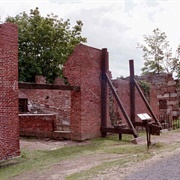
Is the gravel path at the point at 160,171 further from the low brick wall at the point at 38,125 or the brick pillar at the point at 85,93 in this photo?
the low brick wall at the point at 38,125

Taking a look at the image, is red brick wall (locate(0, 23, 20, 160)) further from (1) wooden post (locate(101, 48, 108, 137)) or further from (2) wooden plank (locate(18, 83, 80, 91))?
(1) wooden post (locate(101, 48, 108, 137))

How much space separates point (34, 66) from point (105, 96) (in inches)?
588

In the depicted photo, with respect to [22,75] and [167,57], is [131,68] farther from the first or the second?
[167,57]

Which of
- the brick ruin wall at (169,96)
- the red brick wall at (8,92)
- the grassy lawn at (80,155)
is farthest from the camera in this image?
the brick ruin wall at (169,96)

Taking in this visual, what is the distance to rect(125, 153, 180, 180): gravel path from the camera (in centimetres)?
619

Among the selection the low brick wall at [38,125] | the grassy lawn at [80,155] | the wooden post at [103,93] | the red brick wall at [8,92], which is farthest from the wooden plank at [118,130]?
the red brick wall at [8,92]

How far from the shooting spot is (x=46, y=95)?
20.8 meters

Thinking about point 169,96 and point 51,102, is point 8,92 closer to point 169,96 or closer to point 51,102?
point 51,102

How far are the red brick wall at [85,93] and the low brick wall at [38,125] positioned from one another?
1.64 meters

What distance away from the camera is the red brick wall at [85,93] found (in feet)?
43.1

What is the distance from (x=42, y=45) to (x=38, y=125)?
15564 mm

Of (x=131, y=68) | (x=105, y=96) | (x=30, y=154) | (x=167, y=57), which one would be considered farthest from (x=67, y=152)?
(x=167, y=57)

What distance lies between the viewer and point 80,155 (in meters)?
10.0

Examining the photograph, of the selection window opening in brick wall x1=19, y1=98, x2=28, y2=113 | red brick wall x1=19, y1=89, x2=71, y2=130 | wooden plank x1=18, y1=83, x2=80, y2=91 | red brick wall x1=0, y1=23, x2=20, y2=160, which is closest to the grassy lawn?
red brick wall x1=0, y1=23, x2=20, y2=160
